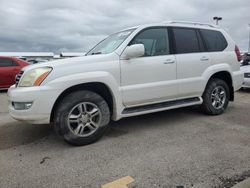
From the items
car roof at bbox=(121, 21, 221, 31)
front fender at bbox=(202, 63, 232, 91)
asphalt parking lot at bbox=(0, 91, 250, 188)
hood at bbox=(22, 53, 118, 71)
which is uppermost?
car roof at bbox=(121, 21, 221, 31)

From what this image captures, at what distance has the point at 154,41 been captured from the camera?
15.2 feet

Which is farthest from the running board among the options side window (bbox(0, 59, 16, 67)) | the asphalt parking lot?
side window (bbox(0, 59, 16, 67))

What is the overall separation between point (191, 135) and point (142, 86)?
3.73ft

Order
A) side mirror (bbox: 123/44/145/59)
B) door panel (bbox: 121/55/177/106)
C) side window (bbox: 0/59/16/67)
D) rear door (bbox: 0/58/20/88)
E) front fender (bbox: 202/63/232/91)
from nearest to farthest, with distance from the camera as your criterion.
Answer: side mirror (bbox: 123/44/145/59)
door panel (bbox: 121/55/177/106)
front fender (bbox: 202/63/232/91)
rear door (bbox: 0/58/20/88)
side window (bbox: 0/59/16/67)

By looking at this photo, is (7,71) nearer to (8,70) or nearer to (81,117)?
(8,70)

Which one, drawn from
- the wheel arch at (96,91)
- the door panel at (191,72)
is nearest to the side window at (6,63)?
the wheel arch at (96,91)

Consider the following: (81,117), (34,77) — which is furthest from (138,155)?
(34,77)

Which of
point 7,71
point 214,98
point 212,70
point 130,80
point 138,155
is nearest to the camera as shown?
point 138,155

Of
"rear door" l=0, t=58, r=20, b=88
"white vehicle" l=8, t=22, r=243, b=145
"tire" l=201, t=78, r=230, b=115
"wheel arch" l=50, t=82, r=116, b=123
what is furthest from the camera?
"rear door" l=0, t=58, r=20, b=88

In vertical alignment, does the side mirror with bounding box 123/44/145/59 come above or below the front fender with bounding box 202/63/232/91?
above

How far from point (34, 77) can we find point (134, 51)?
5.05 ft

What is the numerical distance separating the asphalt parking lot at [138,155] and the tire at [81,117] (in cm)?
16

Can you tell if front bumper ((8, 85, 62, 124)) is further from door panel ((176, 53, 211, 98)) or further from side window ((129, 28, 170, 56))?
door panel ((176, 53, 211, 98))

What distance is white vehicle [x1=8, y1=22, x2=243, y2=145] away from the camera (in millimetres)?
3625
